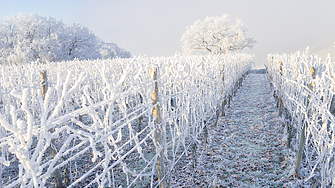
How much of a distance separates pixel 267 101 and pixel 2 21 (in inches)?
1432

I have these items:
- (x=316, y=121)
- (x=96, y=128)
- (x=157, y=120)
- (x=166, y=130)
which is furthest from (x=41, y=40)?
(x=316, y=121)

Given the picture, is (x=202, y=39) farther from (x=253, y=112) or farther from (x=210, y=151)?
(x=210, y=151)

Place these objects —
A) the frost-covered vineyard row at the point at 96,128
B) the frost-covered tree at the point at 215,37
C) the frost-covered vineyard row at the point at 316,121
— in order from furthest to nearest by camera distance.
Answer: the frost-covered tree at the point at 215,37 < the frost-covered vineyard row at the point at 316,121 < the frost-covered vineyard row at the point at 96,128

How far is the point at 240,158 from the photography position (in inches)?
162

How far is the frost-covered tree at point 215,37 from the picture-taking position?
30.9 meters

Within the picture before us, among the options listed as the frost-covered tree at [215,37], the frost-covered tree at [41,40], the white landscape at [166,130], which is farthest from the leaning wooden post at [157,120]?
the frost-covered tree at [215,37]

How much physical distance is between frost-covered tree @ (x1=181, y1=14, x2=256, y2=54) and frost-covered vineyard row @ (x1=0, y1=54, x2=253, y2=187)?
1042 inches

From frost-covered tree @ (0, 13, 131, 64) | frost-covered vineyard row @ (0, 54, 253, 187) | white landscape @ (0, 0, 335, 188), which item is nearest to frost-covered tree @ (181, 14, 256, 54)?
frost-covered tree @ (0, 13, 131, 64)

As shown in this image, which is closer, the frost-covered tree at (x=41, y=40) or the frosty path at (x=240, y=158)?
the frosty path at (x=240, y=158)

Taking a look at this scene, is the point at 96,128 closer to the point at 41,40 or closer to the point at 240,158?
the point at 240,158

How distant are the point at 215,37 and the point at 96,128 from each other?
109 ft

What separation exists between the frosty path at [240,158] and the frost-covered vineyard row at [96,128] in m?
0.51

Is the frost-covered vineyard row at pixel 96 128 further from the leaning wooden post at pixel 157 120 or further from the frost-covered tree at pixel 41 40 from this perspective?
the frost-covered tree at pixel 41 40

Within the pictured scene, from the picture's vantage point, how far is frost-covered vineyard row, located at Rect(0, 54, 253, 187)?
0.93 meters
